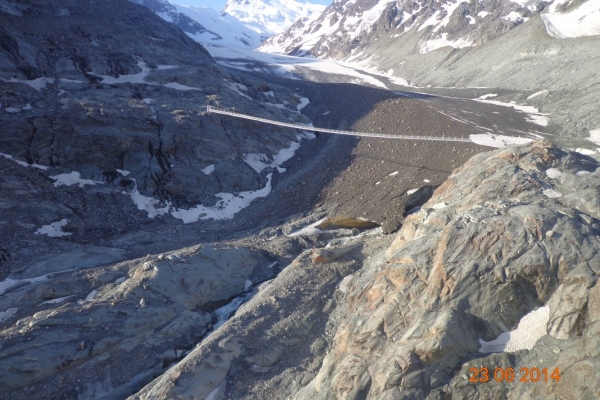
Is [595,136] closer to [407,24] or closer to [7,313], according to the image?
[7,313]

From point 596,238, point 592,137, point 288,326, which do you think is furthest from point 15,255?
point 592,137

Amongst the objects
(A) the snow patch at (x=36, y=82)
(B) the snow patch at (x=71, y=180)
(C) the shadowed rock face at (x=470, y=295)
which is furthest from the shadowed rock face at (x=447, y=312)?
(A) the snow patch at (x=36, y=82)

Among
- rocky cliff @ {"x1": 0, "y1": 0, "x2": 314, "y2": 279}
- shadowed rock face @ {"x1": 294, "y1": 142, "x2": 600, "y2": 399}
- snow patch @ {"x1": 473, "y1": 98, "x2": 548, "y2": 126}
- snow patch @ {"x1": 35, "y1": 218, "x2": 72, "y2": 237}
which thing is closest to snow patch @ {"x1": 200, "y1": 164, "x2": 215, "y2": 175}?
rocky cliff @ {"x1": 0, "y1": 0, "x2": 314, "y2": 279}

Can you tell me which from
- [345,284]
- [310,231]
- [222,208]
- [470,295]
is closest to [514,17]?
[310,231]
